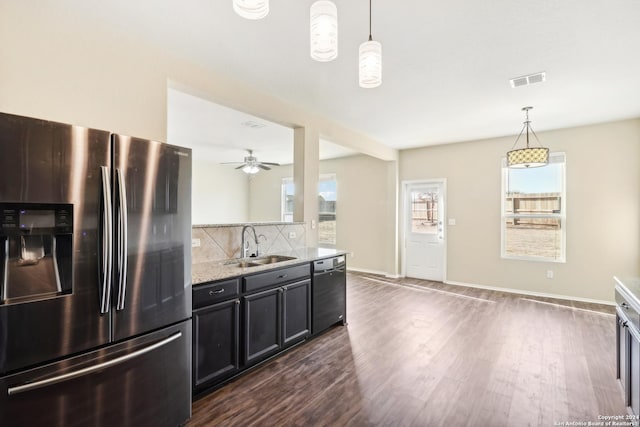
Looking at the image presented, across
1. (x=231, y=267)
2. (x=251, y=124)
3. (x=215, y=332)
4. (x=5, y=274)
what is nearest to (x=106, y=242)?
(x=5, y=274)

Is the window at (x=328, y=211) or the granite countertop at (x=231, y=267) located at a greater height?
the window at (x=328, y=211)

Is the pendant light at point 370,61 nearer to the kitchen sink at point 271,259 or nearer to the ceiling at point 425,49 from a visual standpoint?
the ceiling at point 425,49

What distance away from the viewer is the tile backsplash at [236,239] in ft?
9.64

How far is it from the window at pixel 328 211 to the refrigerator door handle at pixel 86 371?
19.4ft

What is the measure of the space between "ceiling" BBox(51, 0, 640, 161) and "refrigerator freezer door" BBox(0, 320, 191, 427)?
2.14 m

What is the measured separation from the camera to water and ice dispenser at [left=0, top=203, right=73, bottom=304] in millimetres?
1347

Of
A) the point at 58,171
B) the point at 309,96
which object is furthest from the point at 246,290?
the point at 309,96

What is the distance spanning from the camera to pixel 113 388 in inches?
63.2

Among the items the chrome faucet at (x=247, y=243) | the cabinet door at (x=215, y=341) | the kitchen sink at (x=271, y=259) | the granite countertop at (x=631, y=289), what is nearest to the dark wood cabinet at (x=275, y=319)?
the cabinet door at (x=215, y=341)

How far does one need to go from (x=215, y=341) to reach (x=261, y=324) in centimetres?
46

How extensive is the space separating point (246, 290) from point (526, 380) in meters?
2.41

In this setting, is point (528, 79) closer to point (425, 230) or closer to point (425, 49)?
point (425, 49)

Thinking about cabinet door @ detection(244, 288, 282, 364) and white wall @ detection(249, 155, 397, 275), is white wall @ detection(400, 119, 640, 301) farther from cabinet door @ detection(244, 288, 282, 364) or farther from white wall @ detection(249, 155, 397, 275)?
cabinet door @ detection(244, 288, 282, 364)

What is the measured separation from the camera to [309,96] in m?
3.62
